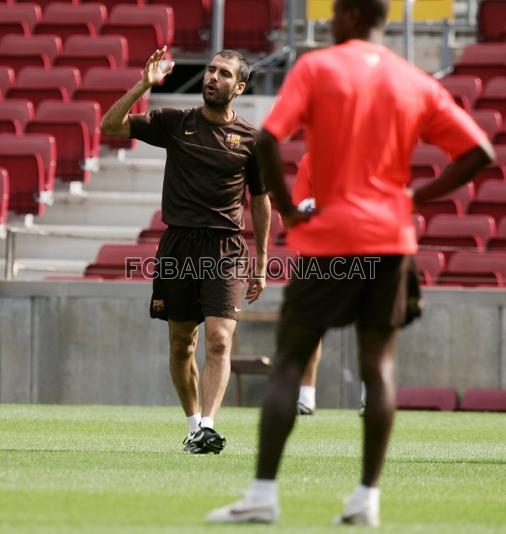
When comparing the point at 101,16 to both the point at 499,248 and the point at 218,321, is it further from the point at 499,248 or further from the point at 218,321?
the point at 218,321

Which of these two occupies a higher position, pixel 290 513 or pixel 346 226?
pixel 346 226

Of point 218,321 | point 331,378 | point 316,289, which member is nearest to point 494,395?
point 331,378

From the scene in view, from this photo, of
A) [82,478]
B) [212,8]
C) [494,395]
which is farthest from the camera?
[212,8]

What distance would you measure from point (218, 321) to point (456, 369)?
6651 millimetres

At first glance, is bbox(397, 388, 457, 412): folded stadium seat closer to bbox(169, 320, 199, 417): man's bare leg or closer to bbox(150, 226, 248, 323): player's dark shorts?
bbox(169, 320, 199, 417): man's bare leg

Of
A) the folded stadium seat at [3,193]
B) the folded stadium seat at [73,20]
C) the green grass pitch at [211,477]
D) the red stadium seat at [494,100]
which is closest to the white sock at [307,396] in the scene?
the green grass pitch at [211,477]

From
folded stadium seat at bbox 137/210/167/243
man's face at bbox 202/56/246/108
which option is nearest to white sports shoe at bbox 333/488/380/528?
man's face at bbox 202/56/246/108

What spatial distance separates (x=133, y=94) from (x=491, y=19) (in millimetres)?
13417

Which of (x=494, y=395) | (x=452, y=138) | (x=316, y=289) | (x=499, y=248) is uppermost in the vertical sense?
(x=452, y=138)

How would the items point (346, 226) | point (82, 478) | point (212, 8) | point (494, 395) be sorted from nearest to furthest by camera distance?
point (346, 226), point (82, 478), point (494, 395), point (212, 8)

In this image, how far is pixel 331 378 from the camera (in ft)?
48.4

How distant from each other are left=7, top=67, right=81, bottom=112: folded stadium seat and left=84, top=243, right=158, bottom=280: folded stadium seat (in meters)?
3.82

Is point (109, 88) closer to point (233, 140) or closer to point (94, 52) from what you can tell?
point (94, 52)

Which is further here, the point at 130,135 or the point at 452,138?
the point at 130,135
